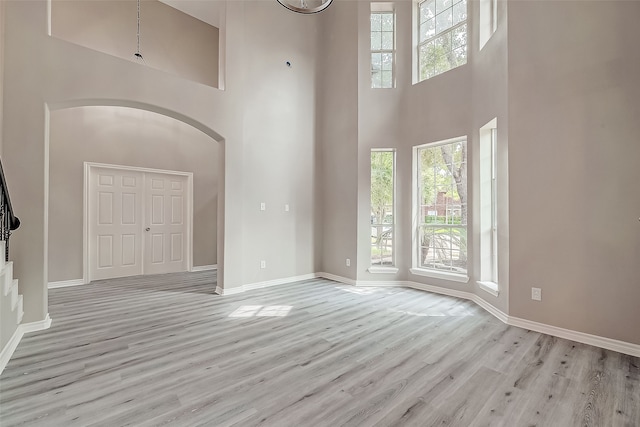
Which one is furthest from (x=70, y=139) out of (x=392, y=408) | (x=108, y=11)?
(x=392, y=408)

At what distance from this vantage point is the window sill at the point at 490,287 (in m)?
3.57

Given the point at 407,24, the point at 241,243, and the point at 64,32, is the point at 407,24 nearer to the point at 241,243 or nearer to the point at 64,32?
the point at 241,243

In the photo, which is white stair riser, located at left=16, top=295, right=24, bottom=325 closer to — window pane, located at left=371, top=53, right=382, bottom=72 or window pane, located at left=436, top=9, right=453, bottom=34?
window pane, located at left=371, top=53, right=382, bottom=72

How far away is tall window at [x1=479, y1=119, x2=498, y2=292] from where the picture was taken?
3.91 m

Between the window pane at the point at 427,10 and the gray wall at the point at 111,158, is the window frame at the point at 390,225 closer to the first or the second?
the window pane at the point at 427,10

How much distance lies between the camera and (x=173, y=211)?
246 inches

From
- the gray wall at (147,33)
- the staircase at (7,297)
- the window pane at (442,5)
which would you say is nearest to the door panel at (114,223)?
the gray wall at (147,33)

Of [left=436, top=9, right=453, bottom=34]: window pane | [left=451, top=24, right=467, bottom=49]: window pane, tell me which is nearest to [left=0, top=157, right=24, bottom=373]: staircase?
[left=451, top=24, right=467, bottom=49]: window pane

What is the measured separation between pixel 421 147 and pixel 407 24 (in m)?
2.04

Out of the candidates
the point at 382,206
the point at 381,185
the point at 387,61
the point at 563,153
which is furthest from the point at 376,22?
the point at 563,153

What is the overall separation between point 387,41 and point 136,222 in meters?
5.70

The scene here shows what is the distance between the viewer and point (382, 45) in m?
5.13

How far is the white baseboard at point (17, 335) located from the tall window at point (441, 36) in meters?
5.81

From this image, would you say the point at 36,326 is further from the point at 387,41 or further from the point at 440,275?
the point at 387,41
